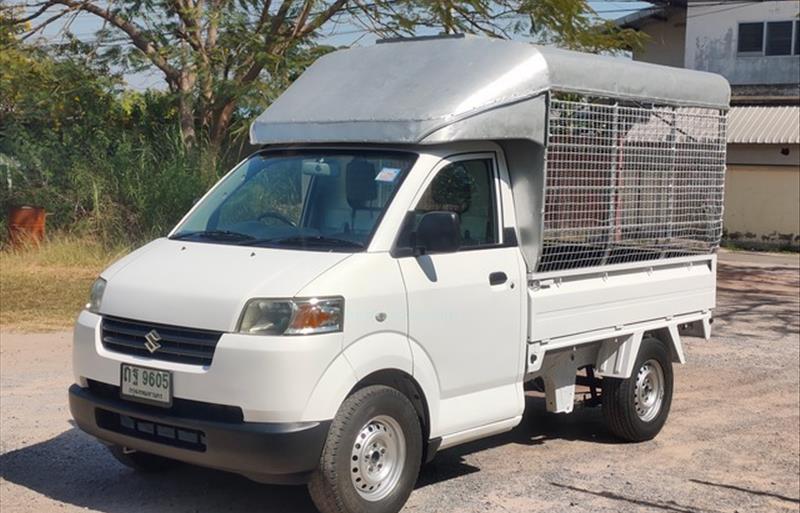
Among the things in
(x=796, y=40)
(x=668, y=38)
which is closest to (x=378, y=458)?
(x=796, y=40)

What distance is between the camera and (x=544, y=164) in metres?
7.11

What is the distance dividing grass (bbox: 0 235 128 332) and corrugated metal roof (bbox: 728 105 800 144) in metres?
19.3

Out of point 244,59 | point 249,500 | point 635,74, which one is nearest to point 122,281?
point 249,500

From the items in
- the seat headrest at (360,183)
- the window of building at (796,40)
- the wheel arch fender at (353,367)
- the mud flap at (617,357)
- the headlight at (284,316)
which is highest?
the window of building at (796,40)

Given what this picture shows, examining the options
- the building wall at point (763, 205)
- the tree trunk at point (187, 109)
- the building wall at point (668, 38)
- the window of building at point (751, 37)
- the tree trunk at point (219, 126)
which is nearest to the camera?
the tree trunk at point (187, 109)

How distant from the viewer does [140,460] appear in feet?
22.6

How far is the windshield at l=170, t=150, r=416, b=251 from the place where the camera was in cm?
635

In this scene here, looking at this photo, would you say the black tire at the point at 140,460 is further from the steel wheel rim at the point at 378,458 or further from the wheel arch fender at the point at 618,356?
the wheel arch fender at the point at 618,356

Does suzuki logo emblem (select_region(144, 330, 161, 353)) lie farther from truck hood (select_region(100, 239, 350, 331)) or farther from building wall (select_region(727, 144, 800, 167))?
building wall (select_region(727, 144, 800, 167))

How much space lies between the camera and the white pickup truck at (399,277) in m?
5.68

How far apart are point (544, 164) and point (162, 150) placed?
13.1m

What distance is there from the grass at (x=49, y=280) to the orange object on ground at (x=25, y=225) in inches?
6.4

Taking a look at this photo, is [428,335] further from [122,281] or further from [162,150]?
[162,150]

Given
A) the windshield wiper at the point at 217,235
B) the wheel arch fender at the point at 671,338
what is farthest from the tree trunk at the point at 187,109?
the windshield wiper at the point at 217,235
